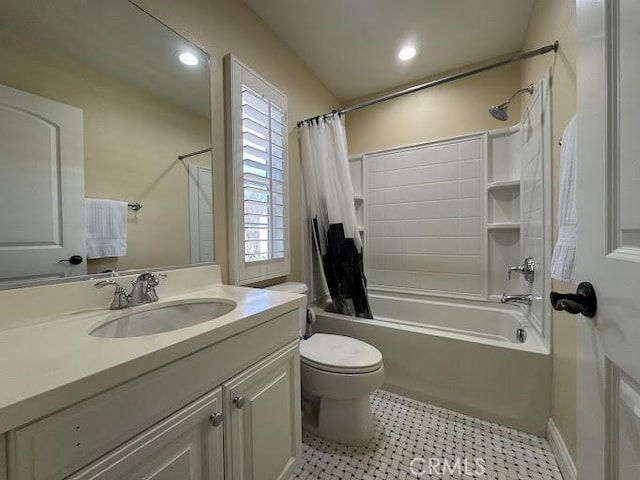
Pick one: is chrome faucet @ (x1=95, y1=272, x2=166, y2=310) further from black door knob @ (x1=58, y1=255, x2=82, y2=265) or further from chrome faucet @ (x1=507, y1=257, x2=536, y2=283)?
chrome faucet @ (x1=507, y1=257, x2=536, y2=283)

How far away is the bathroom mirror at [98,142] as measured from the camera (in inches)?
31.8

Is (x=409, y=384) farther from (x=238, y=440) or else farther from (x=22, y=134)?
(x=22, y=134)

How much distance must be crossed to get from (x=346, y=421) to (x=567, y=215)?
1337mm

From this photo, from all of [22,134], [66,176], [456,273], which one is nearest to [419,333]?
[456,273]

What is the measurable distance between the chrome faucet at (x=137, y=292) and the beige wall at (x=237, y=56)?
1.25 ft

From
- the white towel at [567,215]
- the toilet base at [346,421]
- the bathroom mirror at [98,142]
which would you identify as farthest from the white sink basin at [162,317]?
the white towel at [567,215]

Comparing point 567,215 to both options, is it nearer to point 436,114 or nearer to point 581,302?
point 581,302

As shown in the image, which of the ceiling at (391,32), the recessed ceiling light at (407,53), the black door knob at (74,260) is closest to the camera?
the black door knob at (74,260)

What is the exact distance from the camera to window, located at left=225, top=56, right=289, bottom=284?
144 cm

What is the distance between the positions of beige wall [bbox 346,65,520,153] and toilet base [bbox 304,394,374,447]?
2164 millimetres

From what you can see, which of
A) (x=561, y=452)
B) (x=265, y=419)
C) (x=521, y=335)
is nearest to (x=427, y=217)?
(x=521, y=335)

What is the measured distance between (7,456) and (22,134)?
35.1 inches

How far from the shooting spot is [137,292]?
3.31 ft

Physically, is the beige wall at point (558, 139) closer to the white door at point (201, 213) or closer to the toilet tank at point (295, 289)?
the toilet tank at point (295, 289)
